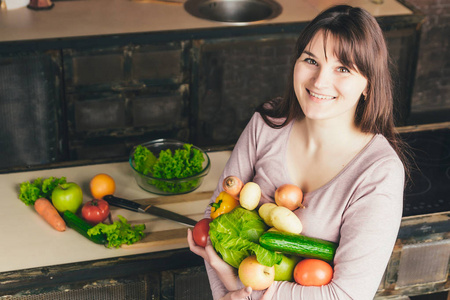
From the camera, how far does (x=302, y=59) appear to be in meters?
1.77

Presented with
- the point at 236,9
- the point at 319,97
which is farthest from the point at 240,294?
the point at 236,9

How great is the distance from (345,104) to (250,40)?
2.24 meters

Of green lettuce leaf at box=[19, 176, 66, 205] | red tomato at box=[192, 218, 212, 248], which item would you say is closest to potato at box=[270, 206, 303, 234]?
red tomato at box=[192, 218, 212, 248]

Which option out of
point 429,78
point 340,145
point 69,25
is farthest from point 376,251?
point 429,78

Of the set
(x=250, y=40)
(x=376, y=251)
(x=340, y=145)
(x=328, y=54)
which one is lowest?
(x=250, y=40)

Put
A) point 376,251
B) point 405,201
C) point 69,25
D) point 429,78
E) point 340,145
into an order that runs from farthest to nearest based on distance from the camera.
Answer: point 429,78 < point 69,25 < point 405,201 < point 340,145 < point 376,251

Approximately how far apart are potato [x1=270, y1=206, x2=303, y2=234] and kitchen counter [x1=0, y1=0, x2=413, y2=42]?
7.25 ft

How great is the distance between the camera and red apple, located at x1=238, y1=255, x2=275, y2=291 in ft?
5.53

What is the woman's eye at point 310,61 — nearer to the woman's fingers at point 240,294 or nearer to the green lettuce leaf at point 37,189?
the woman's fingers at point 240,294

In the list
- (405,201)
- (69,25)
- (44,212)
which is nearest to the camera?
(44,212)

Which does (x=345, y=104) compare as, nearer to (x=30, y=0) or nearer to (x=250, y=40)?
(x=250, y=40)

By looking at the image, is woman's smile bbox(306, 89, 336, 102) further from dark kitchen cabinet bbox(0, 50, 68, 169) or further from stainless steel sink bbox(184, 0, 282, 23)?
stainless steel sink bbox(184, 0, 282, 23)

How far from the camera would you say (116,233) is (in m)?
2.09

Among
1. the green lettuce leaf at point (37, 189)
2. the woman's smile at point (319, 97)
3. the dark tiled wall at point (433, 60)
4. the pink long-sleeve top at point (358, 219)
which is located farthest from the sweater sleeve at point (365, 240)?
the dark tiled wall at point (433, 60)
